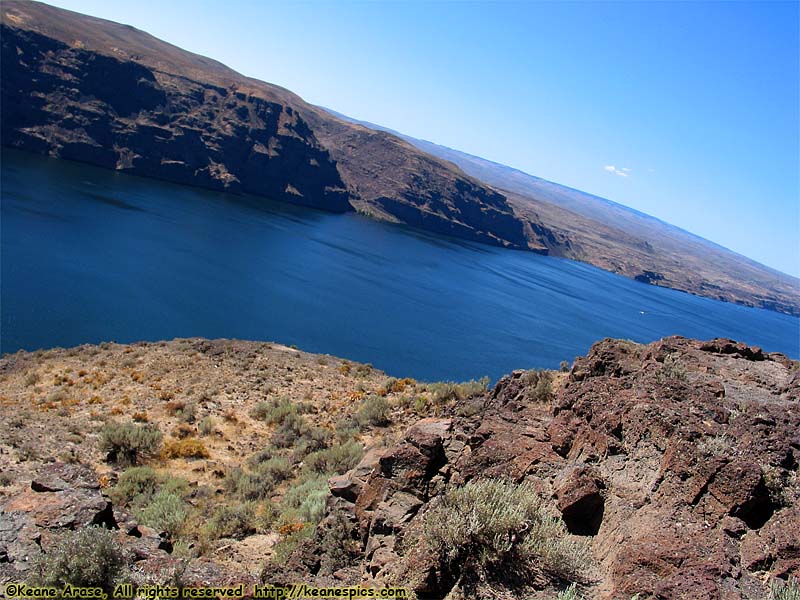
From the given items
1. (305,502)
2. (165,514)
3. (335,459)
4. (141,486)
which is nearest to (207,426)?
(141,486)

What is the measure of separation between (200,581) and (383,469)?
2.84m

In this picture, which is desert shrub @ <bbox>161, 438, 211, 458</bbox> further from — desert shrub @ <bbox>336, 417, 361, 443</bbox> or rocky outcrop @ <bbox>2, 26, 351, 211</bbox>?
rocky outcrop @ <bbox>2, 26, 351, 211</bbox>

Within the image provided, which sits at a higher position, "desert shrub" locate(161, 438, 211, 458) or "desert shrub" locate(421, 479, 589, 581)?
"desert shrub" locate(421, 479, 589, 581)

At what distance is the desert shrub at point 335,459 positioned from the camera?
11.0 meters

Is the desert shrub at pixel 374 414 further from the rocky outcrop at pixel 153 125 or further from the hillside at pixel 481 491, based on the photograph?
the rocky outcrop at pixel 153 125

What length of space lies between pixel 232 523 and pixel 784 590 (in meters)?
7.24

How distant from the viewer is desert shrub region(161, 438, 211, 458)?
12.1 metres

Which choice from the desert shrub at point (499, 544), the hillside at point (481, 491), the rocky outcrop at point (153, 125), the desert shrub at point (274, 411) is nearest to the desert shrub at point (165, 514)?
the hillside at point (481, 491)

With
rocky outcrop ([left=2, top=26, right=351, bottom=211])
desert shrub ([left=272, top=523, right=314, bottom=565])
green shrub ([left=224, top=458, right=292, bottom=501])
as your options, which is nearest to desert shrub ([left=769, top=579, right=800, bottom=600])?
desert shrub ([left=272, top=523, right=314, bottom=565])

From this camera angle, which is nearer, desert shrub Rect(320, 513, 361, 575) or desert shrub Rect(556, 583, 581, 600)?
desert shrub Rect(556, 583, 581, 600)

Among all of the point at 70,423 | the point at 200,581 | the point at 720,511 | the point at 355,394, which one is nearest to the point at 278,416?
the point at 355,394

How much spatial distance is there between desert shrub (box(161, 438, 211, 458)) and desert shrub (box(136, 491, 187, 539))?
2.75m

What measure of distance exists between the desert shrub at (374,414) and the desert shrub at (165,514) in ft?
18.1

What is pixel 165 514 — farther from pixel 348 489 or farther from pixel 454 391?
pixel 454 391
